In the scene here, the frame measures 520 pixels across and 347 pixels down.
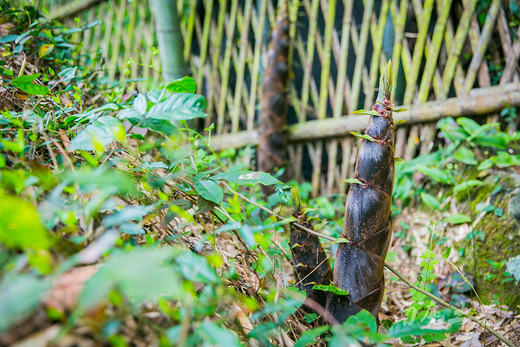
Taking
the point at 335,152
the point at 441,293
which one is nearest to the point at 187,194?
the point at 441,293

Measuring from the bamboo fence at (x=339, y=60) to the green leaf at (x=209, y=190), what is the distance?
138 cm

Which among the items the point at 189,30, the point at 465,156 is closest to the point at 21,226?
the point at 465,156

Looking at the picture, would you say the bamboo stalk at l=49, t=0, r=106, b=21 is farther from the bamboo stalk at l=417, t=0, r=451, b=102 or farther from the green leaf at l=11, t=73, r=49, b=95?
the green leaf at l=11, t=73, r=49, b=95

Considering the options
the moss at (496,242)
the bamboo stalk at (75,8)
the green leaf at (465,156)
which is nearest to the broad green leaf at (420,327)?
the moss at (496,242)

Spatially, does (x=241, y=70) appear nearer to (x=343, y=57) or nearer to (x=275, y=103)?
(x=275, y=103)

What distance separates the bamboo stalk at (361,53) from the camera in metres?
2.54

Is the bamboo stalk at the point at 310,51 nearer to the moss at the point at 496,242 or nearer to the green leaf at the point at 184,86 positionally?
the moss at the point at 496,242

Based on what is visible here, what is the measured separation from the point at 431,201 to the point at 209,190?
145 centimetres

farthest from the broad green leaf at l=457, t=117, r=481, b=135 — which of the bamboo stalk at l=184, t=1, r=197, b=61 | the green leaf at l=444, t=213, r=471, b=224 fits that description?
the bamboo stalk at l=184, t=1, r=197, b=61

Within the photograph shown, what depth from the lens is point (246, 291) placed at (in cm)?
81

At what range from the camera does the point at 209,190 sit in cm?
83

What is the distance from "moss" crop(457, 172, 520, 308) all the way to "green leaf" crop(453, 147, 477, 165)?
16 cm

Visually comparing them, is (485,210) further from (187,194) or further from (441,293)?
(187,194)

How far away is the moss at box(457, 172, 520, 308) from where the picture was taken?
4.49ft
